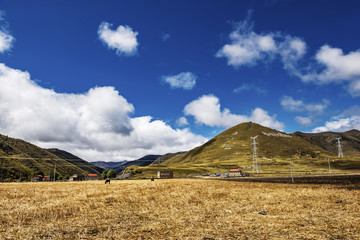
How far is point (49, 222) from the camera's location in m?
10.6

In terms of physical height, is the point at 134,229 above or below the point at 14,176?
above

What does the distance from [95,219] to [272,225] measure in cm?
899

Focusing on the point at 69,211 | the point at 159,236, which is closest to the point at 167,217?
the point at 159,236

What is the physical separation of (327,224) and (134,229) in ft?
28.7

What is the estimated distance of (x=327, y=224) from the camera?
9.34 meters

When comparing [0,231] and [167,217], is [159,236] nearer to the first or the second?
A: [167,217]

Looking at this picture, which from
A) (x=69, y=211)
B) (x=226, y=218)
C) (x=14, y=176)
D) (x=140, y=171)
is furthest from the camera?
(x=14, y=176)

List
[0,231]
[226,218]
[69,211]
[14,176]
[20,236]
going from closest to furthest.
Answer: [20,236], [0,231], [226,218], [69,211], [14,176]

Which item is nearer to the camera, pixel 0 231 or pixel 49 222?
pixel 0 231

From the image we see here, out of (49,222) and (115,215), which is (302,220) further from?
(49,222)

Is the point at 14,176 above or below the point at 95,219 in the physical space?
below

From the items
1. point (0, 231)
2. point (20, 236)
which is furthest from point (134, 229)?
point (0, 231)

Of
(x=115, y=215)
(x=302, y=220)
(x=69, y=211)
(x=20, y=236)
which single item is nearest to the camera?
(x=20, y=236)

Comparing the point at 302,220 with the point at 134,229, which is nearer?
the point at 134,229
